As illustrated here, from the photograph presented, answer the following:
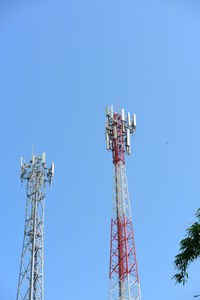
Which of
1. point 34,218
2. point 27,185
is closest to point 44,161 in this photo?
point 27,185

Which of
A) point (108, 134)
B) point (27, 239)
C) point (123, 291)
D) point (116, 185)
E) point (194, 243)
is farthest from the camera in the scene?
point (108, 134)

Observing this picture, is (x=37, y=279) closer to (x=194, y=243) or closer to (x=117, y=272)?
(x=117, y=272)

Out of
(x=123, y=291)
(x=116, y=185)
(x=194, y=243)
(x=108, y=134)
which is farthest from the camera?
(x=108, y=134)

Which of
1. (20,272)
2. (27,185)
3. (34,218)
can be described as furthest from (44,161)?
(20,272)

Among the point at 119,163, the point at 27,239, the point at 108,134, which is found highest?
the point at 108,134

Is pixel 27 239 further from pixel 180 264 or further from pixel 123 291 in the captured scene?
pixel 180 264

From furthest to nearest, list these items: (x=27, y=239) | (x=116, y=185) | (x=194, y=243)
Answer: (x=116, y=185) → (x=27, y=239) → (x=194, y=243)

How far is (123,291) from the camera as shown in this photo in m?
34.2

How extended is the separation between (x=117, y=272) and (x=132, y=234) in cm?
353

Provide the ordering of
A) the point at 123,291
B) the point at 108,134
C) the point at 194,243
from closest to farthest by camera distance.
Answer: the point at 194,243
the point at 123,291
the point at 108,134

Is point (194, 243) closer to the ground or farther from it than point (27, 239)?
closer to the ground

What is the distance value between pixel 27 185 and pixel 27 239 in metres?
5.44

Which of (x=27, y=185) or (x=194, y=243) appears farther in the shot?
(x=27, y=185)

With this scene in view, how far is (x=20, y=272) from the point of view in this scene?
116ft
